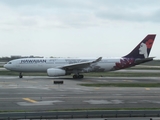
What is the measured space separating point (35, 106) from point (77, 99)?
4347 mm

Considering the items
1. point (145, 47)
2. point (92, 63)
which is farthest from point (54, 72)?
point (145, 47)

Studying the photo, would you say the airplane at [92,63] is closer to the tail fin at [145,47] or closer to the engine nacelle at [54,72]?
the tail fin at [145,47]

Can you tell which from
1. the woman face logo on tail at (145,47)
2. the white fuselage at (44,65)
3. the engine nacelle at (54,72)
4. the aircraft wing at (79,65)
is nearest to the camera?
the engine nacelle at (54,72)

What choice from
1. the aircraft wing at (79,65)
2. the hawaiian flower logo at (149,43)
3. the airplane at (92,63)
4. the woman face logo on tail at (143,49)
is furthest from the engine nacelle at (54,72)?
the hawaiian flower logo at (149,43)

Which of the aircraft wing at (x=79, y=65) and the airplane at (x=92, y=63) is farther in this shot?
the airplane at (x=92, y=63)

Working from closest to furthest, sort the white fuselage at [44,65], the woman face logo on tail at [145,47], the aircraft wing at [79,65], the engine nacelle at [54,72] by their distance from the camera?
1. the engine nacelle at [54,72]
2. the aircraft wing at [79,65]
3. the woman face logo on tail at [145,47]
4. the white fuselage at [44,65]

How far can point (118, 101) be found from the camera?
821 inches

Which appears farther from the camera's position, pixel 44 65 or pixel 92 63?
pixel 44 65

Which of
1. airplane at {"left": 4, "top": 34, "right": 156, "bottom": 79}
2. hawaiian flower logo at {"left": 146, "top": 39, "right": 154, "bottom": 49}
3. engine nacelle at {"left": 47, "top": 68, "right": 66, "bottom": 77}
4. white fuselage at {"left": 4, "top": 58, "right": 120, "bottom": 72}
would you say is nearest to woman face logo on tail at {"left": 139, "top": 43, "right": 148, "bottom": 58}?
airplane at {"left": 4, "top": 34, "right": 156, "bottom": 79}

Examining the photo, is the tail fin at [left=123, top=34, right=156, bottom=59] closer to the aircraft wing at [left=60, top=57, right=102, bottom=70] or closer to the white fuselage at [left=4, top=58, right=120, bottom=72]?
the white fuselage at [left=4, top=58, right=120, bottom=72]

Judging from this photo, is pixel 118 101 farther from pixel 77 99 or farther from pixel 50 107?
pixel 50 107

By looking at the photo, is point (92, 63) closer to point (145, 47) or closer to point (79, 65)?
point (79, 65)

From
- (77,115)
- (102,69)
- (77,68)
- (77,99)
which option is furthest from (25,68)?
(77,115)

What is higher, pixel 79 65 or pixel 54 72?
pixel 79 65
